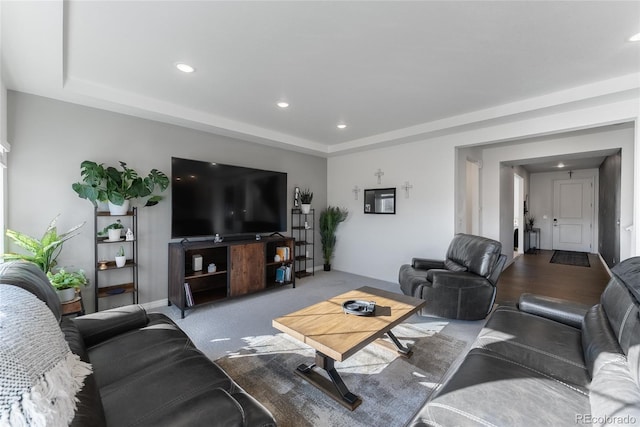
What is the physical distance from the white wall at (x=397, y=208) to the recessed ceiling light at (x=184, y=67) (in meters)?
3.35

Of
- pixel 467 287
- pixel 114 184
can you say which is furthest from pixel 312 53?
pixel 467 287

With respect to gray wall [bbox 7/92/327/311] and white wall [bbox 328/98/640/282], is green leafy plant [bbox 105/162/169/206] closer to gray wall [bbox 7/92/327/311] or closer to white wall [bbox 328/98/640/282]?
gray wall [bbox 7/92/327/311]

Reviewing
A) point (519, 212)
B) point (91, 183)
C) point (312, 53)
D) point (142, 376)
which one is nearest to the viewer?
point (142, 376)

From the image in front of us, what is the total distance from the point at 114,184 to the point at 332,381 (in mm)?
2866

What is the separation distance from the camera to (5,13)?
5.29 ft

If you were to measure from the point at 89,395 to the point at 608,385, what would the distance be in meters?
2.11

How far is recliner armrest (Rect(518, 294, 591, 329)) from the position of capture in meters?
1.98

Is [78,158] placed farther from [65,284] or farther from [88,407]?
[88,407]

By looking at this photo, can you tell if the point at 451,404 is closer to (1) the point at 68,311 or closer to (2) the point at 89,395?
(2) the point at 89,395

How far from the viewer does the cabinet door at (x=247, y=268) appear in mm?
3701

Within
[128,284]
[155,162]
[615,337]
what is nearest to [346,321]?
[615,337]

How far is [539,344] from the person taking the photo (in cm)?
168

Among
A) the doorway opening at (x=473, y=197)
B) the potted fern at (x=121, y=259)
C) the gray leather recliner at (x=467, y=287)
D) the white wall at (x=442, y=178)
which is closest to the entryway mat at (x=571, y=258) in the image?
the white wall at (x=442, y=178)

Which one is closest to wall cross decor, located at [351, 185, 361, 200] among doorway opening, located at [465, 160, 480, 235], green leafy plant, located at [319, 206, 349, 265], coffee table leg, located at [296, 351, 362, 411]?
green leafy plant, located at [319, 206, 349, 265]
